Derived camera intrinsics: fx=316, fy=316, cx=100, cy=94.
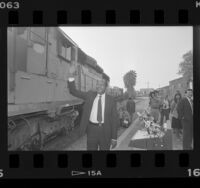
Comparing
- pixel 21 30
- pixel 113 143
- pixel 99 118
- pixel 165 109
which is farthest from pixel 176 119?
pixel 21 30

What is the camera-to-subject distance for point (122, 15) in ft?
14.2

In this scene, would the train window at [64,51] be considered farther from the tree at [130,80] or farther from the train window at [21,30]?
the tree at [130,80]

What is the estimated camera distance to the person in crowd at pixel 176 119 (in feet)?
14.5

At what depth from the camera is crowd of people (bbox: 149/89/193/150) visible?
4418 millimetres

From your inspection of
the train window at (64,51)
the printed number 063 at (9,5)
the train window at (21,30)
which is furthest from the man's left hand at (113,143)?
the printed number 063 at (9,5)

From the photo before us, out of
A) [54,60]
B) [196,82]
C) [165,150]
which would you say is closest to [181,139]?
[165,150]

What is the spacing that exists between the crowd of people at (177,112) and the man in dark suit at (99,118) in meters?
0.57

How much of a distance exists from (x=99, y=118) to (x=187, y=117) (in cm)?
123

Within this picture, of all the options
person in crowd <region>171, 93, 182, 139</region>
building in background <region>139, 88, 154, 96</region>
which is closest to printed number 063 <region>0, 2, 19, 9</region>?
building in background <region>139, 88, 154, 96</region>

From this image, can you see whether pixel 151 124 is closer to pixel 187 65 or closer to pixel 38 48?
pixel 187 65

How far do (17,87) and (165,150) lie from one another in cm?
A: 220

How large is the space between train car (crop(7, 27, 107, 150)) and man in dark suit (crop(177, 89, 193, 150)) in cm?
124

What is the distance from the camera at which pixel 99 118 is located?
14.5 ft

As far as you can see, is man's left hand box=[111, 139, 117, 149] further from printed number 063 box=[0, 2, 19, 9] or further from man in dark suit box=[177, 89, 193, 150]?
printed number 063 box=[0, 2, 19, 9]
